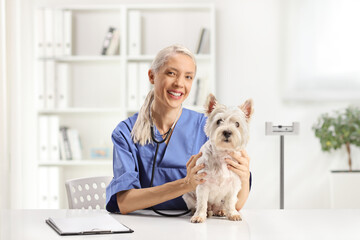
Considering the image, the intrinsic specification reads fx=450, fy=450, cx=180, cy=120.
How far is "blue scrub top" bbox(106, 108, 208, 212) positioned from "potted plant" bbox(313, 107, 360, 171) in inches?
90.0

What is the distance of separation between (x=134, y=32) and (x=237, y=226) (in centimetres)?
274

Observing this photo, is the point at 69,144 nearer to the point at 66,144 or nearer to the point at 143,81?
the point at 66,144

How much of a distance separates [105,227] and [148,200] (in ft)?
0.82

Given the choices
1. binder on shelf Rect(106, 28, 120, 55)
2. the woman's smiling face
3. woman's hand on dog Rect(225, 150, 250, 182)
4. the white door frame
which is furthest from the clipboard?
binder on shelf Rect(106, 28, 120, 55)

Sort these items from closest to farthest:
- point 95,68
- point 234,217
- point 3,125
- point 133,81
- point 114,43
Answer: point 3,125, point 234,217, point 133,81, point 114,43, point 95,68

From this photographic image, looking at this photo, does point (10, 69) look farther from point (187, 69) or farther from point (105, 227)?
point (187, 69)

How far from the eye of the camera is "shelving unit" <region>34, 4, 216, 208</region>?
381cm

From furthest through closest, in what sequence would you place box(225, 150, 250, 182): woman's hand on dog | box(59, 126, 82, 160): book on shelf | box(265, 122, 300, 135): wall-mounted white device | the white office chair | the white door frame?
box(59, 126, 82, 160): book on shelf, box(265, 122, 300, 135): wall-mounted white device, the white office chair, box(225, 150, 250, 182): woman's hand on dog, the white door frame

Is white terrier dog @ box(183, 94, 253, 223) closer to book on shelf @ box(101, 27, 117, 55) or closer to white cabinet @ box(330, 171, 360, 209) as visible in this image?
white cabinet @ box(330, 171, 360, 209)

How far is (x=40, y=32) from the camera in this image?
3.82 meters

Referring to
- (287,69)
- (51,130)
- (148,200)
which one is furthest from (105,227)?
(287,69)

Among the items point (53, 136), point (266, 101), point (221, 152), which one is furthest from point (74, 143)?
point (221, 152)

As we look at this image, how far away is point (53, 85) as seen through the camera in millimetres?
3836

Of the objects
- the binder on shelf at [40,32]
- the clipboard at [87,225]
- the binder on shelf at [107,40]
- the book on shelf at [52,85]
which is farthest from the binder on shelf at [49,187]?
the clipboard at [87,225]
